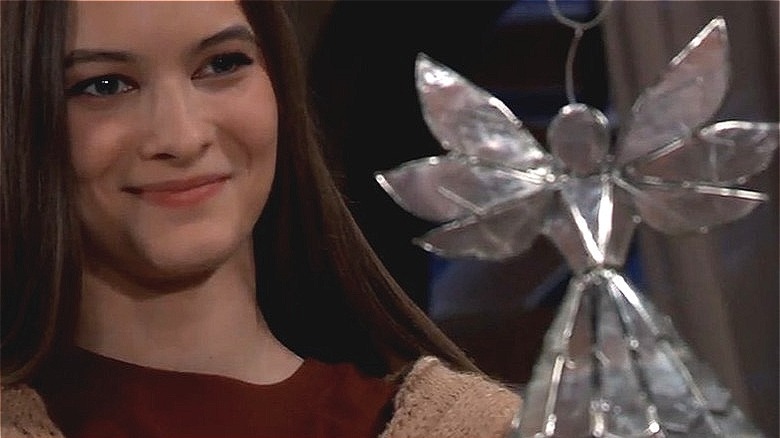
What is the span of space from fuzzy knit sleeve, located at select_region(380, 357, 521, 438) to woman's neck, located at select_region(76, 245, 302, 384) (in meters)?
0.07

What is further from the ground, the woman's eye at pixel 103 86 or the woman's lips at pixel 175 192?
the woman's eye at pixel 103 86

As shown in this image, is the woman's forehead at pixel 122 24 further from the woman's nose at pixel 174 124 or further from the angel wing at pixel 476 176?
the angel wing at pixel 476 176

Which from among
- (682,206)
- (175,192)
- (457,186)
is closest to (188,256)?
(175,192)

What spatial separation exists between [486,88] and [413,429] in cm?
18

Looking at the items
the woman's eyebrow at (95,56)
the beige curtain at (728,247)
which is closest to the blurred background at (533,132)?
the beige curtain at (728,247)

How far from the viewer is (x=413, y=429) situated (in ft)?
1.90

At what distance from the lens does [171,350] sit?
0.57 meters

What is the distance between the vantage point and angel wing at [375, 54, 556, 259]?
0.54 metres

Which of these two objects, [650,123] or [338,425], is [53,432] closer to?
[338,425]

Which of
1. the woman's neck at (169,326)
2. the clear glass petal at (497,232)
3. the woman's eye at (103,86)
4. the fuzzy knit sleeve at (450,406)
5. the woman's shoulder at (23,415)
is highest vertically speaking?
the woman's eye at (103,86)

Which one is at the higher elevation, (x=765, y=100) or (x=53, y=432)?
(x=765, y=100)

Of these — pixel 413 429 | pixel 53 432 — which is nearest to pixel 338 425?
pixel 413 429

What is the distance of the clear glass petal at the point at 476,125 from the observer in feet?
1.79

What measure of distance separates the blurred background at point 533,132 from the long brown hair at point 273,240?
0.04 feet
